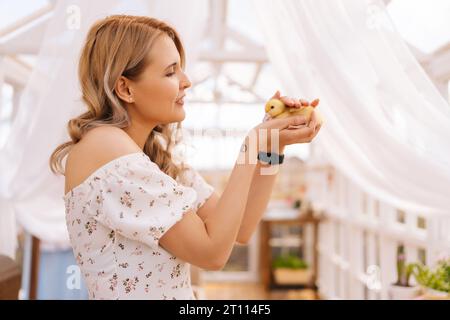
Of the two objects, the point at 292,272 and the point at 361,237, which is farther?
the point at 292,272

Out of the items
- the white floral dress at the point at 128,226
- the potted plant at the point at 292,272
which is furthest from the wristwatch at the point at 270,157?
the potted plant at the point at 292,272

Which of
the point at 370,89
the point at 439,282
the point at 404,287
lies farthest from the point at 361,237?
the point at 370,89

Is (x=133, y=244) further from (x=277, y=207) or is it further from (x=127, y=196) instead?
(x=277, y=207)

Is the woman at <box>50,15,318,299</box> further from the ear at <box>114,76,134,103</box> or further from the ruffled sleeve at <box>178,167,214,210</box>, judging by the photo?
the ruffled sleeve at <box>178,167,214,210</box>

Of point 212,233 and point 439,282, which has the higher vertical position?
point 212,233

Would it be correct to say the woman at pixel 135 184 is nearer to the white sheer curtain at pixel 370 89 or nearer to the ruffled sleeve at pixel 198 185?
the ruffled sleeve at pixel 198 185

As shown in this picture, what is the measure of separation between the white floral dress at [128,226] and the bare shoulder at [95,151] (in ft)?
0.05

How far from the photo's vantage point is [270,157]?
1.06 m

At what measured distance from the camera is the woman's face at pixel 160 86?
38.0 inches

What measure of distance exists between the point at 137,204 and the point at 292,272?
404cm

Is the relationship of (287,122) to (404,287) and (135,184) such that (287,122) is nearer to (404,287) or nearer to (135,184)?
(135,184)

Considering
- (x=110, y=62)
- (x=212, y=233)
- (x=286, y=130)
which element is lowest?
(x=212, y=233)

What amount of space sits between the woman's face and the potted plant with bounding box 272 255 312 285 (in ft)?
13.0

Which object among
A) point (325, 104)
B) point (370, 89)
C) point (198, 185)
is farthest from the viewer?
point (325, 104)
